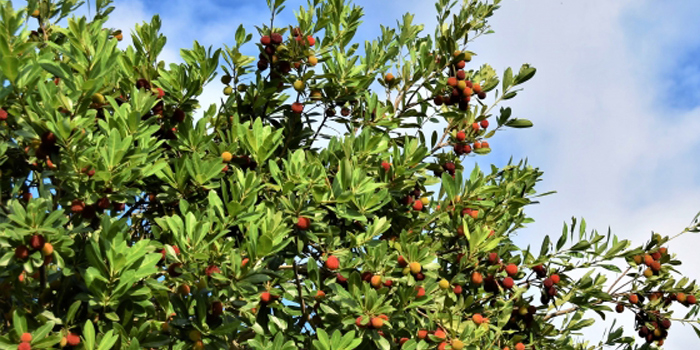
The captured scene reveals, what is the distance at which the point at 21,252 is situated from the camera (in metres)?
3.35

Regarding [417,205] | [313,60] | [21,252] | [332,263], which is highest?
[313,60]

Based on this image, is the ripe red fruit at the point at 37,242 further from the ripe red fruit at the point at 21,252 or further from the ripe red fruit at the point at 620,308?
the ripe red fruit at the point at 620,308

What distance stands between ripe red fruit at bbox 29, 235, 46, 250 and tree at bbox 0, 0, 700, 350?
1cm

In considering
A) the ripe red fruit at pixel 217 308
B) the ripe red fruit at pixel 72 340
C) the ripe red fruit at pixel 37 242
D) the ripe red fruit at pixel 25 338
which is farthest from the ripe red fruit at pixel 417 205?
the ripe red fruit at pixel 25 338

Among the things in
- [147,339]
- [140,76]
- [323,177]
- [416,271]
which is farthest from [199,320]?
[140,76]

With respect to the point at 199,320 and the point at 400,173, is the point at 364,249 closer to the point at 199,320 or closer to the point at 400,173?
the point at 400,173

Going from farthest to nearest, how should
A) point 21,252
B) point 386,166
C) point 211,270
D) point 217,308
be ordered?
point 386,166 → point 217,308 → point 211,270 → point 21,252

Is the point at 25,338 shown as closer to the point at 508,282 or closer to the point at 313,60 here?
the point at 313,60

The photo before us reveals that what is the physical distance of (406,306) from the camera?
4.25 m

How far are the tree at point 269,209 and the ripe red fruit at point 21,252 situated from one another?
2 centimetres

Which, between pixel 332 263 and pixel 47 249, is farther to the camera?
pixel 332 263

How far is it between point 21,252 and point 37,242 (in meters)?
0.09

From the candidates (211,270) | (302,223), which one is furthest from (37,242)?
(302,223)

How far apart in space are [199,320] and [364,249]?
50.2 inches
